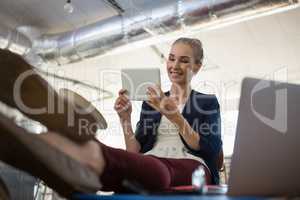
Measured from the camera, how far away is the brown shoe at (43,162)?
0.68 meters

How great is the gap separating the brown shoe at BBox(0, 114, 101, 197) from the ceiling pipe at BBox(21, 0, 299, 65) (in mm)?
1663

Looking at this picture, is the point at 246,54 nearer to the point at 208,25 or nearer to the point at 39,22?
the point at 208,25

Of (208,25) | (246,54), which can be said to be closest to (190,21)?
(208,25)

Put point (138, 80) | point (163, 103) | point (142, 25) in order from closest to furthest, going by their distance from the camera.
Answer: point (163, 103), point (138, 80), point (142, 25)

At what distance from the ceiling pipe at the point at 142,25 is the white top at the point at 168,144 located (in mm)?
995

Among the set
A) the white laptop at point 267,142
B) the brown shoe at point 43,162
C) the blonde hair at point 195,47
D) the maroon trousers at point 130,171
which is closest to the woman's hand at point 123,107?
the blonde hair at point 195,47

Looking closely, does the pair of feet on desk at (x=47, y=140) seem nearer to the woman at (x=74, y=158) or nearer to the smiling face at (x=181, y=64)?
the woman at (x=74, y=158)

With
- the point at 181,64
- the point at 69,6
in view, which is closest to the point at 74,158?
the point at 181,64

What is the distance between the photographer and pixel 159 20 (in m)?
2.33

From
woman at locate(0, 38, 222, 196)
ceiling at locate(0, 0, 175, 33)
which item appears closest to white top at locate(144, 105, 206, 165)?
woman at locate(0, 38, 222, 196)

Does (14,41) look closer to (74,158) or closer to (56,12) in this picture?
(56,12)

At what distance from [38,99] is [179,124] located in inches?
24.1

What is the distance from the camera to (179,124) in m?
1.25

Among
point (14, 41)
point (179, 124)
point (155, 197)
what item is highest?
point (14, 41)
